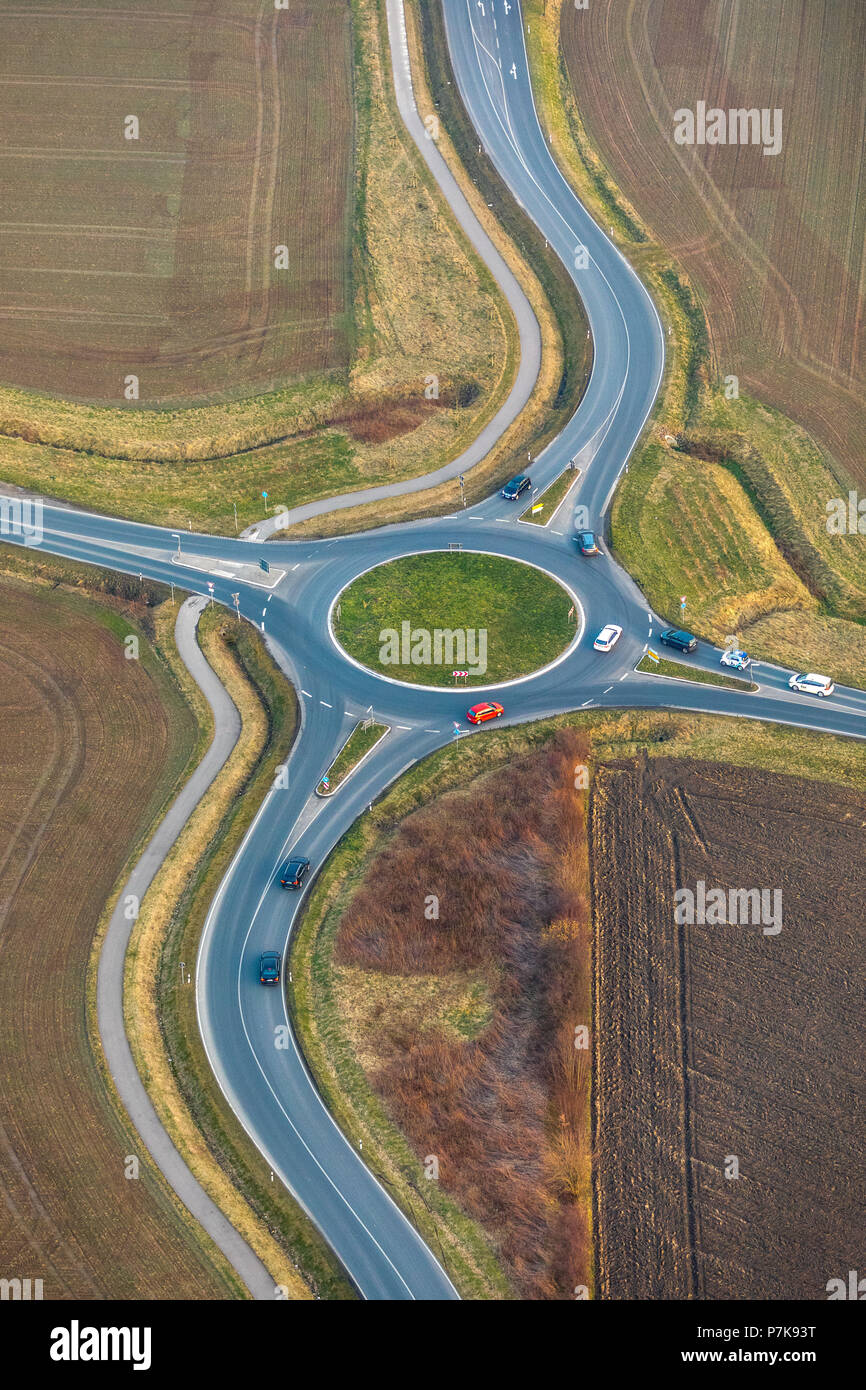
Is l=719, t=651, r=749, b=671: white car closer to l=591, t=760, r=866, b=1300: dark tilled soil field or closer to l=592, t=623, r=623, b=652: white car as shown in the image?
l=592, t=623, r=623, b=652: white car

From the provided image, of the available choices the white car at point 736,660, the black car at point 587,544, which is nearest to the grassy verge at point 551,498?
the black car at point 587,544

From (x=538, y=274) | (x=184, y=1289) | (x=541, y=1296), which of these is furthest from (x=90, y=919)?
(x=538, y=274)

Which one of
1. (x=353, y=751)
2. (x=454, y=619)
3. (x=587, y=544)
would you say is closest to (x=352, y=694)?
(x=353, y=751)

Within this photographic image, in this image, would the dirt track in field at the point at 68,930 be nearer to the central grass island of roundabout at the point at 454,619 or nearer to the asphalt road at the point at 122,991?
the asphalt road at the point at 122,991

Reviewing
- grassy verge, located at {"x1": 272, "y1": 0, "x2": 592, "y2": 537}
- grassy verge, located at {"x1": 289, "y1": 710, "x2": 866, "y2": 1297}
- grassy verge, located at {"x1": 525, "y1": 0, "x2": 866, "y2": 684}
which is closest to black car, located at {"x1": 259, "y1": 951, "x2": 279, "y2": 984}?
grassy verge, located at {"x1": 289, "y1": 710, "x2": 866, "y2": 1297}

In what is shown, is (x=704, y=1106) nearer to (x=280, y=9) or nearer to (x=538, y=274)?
(x=538, y=274)

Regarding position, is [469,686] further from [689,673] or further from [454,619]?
[689,673]

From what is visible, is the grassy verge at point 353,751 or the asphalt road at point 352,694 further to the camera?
the grassy verge at point 353,751
